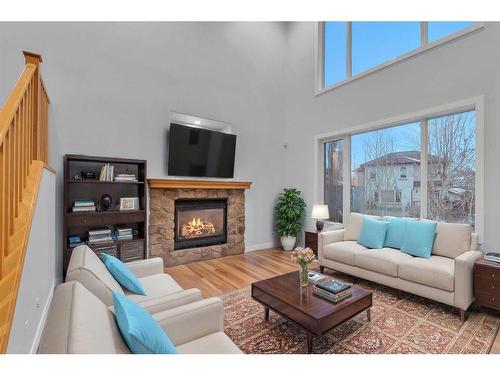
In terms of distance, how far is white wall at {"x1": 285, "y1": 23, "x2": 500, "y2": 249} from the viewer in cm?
282

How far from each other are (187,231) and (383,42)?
14.8 feet

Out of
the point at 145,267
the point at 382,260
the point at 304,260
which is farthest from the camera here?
the point at 382,260

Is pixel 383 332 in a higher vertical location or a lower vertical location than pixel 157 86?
lower

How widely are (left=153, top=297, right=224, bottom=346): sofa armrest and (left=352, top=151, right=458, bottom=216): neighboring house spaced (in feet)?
11.1

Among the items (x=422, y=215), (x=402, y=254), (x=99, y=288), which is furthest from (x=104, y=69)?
(x=422, y=215)

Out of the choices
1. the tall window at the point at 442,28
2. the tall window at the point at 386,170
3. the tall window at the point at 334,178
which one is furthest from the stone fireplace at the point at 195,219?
the tall window at the point at 442,28

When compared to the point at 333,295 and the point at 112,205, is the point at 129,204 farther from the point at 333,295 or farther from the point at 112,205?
the point at 333,295

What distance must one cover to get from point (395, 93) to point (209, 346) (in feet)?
13.3

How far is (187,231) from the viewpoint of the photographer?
4289 millimetres

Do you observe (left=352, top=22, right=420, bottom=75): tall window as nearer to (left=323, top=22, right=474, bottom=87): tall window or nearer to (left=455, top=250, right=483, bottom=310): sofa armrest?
(left=323, top=22, right=474, bottom=87): tall window

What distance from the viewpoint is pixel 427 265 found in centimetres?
254

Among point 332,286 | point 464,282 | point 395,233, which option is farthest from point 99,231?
point 464,282

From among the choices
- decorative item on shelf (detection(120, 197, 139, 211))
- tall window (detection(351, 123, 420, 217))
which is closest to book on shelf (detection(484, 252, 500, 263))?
tall window (detection(351, 123, 420, 217))
